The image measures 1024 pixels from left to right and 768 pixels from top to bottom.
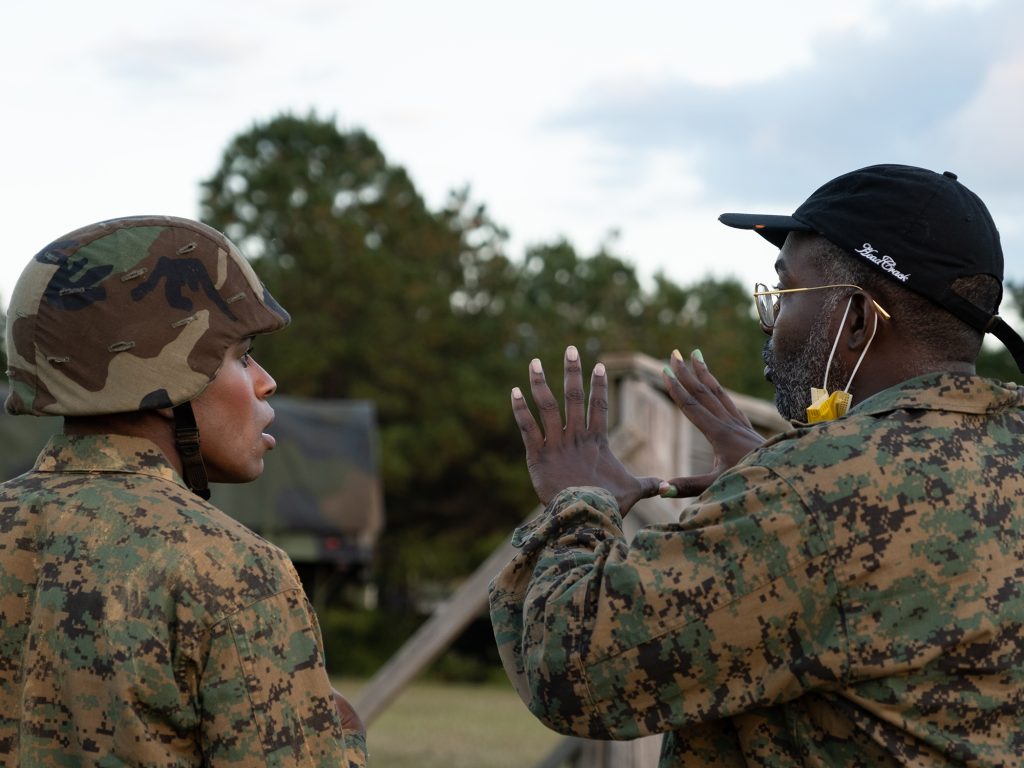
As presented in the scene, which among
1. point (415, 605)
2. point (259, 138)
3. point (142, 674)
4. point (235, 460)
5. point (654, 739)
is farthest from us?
point (259, 138)

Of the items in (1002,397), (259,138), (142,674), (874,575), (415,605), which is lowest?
(415,605)

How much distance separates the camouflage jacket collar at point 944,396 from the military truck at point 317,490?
13.7 metres

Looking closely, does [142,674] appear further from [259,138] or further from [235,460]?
[259,138]

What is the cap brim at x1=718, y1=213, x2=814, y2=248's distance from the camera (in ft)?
10.0

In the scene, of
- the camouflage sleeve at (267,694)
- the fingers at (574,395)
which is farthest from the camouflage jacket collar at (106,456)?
the fingers at (574,395)

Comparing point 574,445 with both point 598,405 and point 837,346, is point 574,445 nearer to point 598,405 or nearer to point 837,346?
point 598,405

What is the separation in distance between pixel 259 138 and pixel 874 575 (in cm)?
3321

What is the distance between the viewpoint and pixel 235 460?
9.38 ft

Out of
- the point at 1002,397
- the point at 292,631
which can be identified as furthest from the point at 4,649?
the point at 1002,397

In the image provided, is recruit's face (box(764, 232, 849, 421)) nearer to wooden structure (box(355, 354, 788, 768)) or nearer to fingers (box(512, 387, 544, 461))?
fingers (box(512, 387, 544, 461))

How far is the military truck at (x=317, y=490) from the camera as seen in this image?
16.6 meters

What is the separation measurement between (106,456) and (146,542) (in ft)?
0.80

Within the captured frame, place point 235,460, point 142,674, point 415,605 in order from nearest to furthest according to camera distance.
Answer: point 142,674 → point 235,460 → point 415,605

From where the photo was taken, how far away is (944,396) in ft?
9.04
